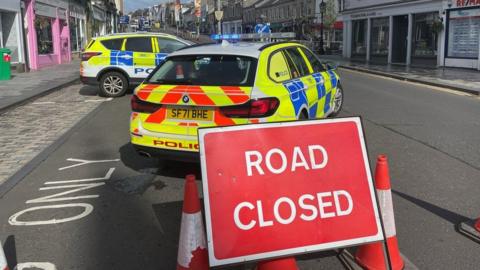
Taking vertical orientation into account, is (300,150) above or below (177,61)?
below

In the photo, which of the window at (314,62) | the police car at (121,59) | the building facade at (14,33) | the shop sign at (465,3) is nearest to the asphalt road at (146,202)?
the window at (314,62)

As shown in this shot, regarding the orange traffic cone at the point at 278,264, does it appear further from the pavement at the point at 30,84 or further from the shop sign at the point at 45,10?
the shop sign at the point at 45,10

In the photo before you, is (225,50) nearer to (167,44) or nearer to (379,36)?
(167,44)

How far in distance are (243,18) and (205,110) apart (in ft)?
294

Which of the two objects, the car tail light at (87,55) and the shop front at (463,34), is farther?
the shop front at (463,34)

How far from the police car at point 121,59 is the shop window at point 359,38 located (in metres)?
20.9

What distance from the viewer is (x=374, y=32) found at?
30.8 m

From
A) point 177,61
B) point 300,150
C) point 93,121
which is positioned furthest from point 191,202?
point 93,121

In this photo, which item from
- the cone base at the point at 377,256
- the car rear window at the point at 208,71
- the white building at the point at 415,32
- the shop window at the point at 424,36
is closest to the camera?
the cone base at the point at 377,256

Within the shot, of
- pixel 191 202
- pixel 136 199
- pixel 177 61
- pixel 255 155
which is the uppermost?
pixel 177 61

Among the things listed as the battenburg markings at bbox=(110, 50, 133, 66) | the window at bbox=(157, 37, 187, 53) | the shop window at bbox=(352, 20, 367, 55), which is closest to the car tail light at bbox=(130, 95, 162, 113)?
the battenburg markings at bbox=(110, 50, 133, 66)

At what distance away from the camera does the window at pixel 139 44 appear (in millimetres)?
13820

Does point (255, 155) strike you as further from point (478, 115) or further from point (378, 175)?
point (478, 115)

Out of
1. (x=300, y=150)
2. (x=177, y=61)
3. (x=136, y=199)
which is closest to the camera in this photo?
(x=300, y=150)
